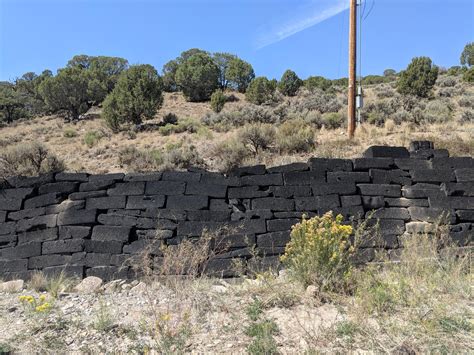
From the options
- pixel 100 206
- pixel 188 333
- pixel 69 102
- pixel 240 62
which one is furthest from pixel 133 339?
pixel 240 62

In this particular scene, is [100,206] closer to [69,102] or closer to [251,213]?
[251,213]

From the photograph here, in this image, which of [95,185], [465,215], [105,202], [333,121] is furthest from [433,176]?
[333,121]

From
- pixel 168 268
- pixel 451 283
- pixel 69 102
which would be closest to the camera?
pixel 451 283

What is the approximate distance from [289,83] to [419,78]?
35.4 feet

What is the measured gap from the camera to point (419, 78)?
2394cm

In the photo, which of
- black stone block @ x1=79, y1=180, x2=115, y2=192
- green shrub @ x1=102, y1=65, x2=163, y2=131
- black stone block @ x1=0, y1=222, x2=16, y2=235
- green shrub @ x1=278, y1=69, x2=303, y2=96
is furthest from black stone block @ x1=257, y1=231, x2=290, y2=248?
green shrub @ x1=278, y1=69, x2=303, y2=96

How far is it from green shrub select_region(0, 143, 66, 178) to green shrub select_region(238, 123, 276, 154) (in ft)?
17.0

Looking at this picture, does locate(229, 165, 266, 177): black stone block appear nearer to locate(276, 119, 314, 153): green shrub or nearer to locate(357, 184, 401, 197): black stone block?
locate(357, 184, 401, 197): black stone block

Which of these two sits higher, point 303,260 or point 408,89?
point 408,89

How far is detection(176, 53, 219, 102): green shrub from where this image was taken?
34.2m

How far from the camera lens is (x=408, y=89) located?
24266 millimetres

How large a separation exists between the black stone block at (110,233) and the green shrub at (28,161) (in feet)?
12.5

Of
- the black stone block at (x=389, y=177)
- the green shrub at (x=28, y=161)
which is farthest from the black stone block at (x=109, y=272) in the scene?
the black stone block at (x=389, y=177)

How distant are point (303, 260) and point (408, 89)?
2256 centimetres
